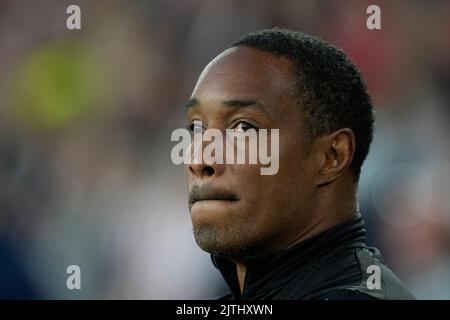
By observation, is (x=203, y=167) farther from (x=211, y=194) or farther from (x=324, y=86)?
(x=324, y=86)

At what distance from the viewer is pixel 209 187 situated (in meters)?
2.06

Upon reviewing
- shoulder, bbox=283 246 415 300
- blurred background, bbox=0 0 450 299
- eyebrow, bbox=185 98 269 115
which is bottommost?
shoulder, bbox=283 246 415 300

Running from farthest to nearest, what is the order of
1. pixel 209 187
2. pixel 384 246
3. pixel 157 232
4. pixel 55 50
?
pixel 55 50
pixel 157 232
pixel 384 246
pixel 209 187

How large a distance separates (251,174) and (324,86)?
0.33 m

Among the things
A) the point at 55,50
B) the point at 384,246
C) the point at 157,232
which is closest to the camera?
the point at 384,246

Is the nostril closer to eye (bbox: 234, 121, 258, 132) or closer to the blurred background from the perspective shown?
eye (bbox: 234, 121, 258, 132)

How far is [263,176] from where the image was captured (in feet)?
6.85

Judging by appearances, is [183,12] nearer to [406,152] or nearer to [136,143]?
[136,143]

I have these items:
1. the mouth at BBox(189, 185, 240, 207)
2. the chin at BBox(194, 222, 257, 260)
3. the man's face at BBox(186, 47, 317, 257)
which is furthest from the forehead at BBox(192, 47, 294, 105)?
the chin at BBox(194, 222, 257, 260)

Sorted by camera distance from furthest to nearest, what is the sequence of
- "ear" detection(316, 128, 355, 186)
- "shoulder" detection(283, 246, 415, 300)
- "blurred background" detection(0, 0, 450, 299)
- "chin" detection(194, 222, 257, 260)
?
"blurred background" detection(0, 0, 450, 299)
"ear" detection(316, 128, 355, 186)
"chin" detection(194, 222, 257, 260)
"shoulder" detection(283, 246, 415, 300)

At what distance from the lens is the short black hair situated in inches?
84.4
